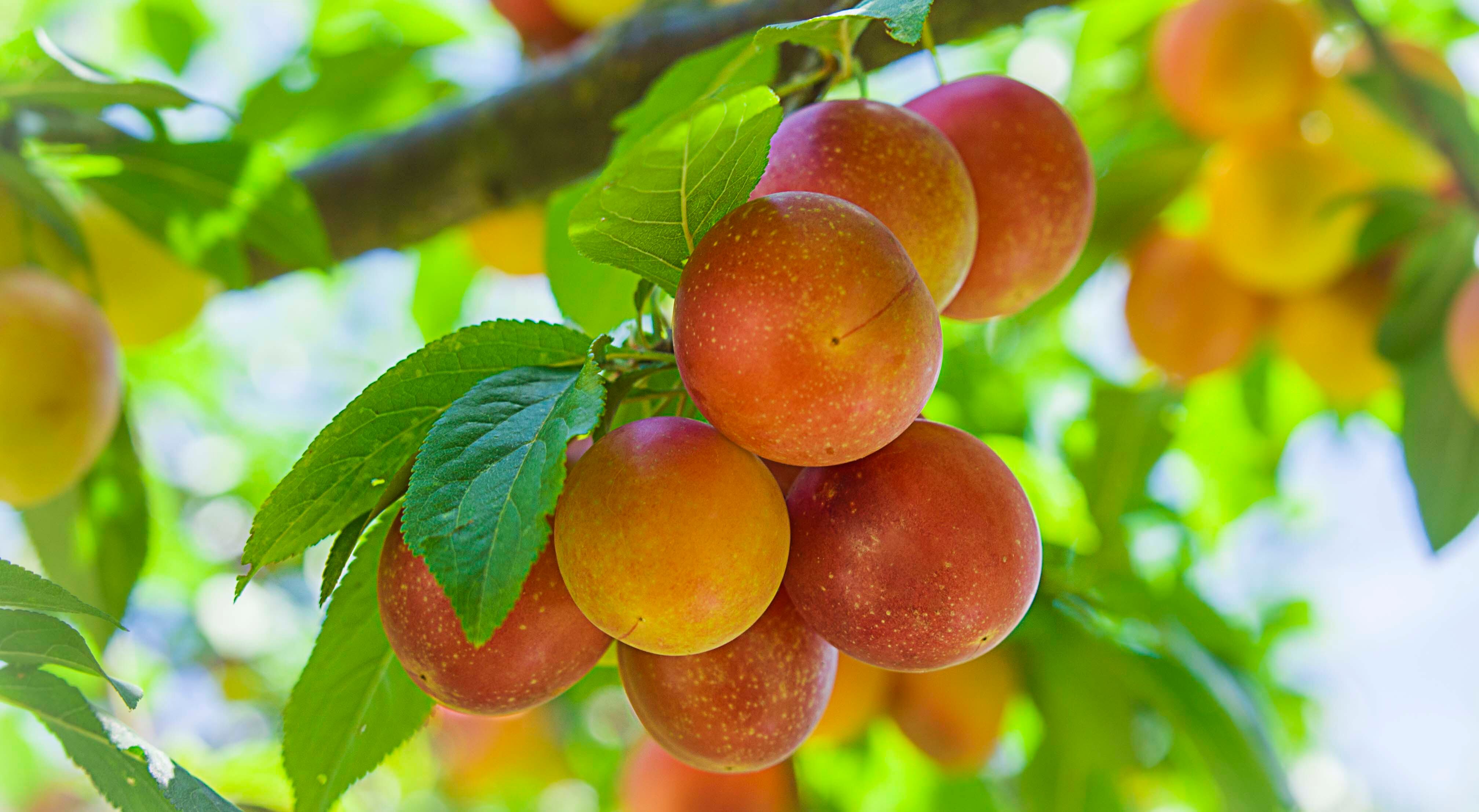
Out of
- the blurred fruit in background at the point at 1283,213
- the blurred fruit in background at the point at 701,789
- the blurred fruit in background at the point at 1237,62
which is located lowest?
the blurred fruit in background at the point at 701,789

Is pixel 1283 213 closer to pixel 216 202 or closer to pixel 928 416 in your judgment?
pixel 928 416

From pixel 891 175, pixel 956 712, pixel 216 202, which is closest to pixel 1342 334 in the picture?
pixel 956 712

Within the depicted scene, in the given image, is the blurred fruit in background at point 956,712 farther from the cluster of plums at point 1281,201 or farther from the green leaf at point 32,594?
the green leaf at point 32,594

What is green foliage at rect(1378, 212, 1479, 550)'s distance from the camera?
3.63ft

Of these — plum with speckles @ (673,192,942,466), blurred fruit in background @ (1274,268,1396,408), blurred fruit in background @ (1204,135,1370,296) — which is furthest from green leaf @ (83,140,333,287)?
blurred fruit in background @ (1274,268,1396,408)

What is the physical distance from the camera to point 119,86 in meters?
0.80

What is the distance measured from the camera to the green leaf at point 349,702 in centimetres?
56

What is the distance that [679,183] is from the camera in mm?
463

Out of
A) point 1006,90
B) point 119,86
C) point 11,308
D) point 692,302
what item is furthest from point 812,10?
point 11,308

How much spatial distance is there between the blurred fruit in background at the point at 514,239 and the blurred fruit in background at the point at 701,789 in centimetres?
59

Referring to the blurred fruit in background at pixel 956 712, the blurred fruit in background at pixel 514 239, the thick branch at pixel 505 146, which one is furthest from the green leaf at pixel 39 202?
the blurred fruit in background at pixel 956 712

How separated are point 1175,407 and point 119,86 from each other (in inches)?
44.5

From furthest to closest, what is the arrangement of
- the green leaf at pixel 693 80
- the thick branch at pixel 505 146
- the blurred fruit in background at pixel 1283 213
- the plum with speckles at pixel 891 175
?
the blurred fruit in background at pixel 1283 213 → the thick branch at pixel 505 146 → the green leaf at pixel 693 80 → the plum with speckles at pixel 891 175

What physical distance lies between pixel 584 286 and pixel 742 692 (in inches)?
13.0
